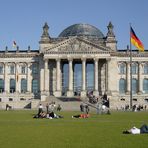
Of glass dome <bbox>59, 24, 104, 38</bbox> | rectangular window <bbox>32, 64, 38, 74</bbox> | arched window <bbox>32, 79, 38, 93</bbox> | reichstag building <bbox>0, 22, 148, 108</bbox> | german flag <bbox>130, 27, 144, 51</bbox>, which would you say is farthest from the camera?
glass dome <bbox>59, 24, 104, 38</bbox>

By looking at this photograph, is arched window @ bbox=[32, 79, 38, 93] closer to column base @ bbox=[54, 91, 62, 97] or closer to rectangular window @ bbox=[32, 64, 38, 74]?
rectangular window @ bbox=[32, 64, 38, 74]

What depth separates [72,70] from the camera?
130 metres

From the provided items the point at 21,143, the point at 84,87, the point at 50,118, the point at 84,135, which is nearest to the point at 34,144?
the point at 21,143

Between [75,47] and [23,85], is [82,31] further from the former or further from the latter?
[23,85]

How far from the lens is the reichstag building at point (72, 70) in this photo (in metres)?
128

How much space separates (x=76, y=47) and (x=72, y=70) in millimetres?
6440

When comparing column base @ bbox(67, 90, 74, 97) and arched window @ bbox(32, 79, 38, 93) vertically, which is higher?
arched window @ bbox(32, 79, 38, 93)

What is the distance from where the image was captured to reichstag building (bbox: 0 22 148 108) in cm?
12850

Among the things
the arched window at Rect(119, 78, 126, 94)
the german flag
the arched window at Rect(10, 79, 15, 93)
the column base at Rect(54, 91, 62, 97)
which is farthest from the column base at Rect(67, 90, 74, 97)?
the german flag

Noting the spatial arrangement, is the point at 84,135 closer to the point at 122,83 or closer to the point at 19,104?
the point at 19,104

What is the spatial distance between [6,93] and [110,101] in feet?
125

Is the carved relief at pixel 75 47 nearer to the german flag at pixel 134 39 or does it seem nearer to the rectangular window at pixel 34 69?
the rectangular window at pixel 34 69

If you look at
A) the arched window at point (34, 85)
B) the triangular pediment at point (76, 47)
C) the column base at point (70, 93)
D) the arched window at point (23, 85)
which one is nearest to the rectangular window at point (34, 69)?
the arched window at point (34, 85)

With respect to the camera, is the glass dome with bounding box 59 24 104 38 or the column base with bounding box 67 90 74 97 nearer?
the column base with bounding box 67 90 74 97
